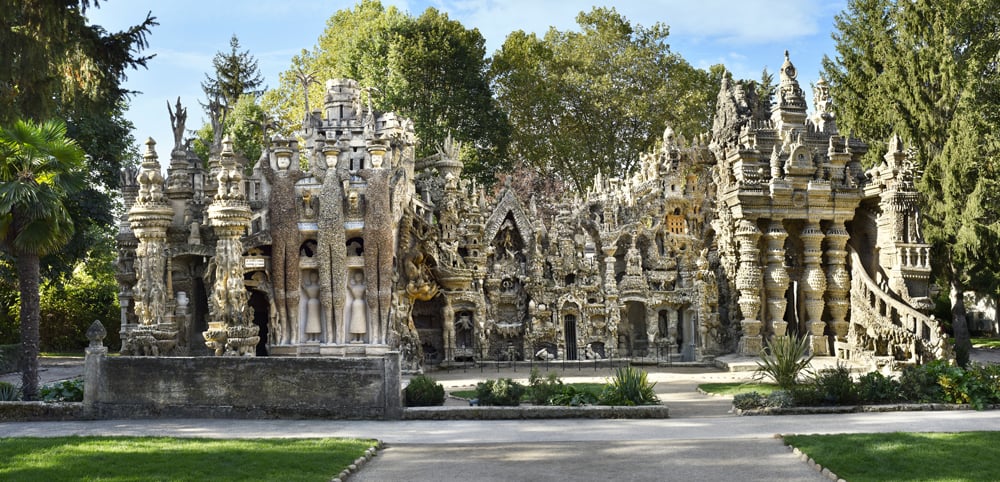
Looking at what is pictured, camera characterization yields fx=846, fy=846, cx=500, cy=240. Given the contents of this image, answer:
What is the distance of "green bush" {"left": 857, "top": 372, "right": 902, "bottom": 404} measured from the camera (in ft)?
56.2

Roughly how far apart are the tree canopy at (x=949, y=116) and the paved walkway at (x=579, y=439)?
1648 centimetres

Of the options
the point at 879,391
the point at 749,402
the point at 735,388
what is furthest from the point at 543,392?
the point at 879,391

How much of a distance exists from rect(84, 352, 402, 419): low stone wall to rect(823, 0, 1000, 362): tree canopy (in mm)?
22088

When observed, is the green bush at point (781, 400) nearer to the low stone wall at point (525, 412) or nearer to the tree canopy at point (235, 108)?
the low stone wall at point (525, 412)

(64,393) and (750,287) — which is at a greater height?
(750,287)

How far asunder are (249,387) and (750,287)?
15.9 m

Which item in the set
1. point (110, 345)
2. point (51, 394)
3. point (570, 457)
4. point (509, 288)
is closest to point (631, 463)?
point (570, 457)

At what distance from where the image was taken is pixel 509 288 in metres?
28.1

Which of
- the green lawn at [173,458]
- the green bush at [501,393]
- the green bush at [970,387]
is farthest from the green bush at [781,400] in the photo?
the green lawn at [173,458]

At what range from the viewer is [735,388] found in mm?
20641

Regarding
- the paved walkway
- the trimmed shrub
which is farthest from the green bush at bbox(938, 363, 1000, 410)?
the paved walkway

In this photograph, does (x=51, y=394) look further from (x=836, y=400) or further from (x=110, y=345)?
(x=110, y=345)

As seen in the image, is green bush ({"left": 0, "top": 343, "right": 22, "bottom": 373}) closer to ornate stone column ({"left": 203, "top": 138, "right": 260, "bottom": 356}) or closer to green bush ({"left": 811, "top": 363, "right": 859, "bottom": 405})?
ornate stone column ({"left": 203, "top": 138, "right": 260, "bottom": 356})

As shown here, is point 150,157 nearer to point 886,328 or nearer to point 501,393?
point 501,393
